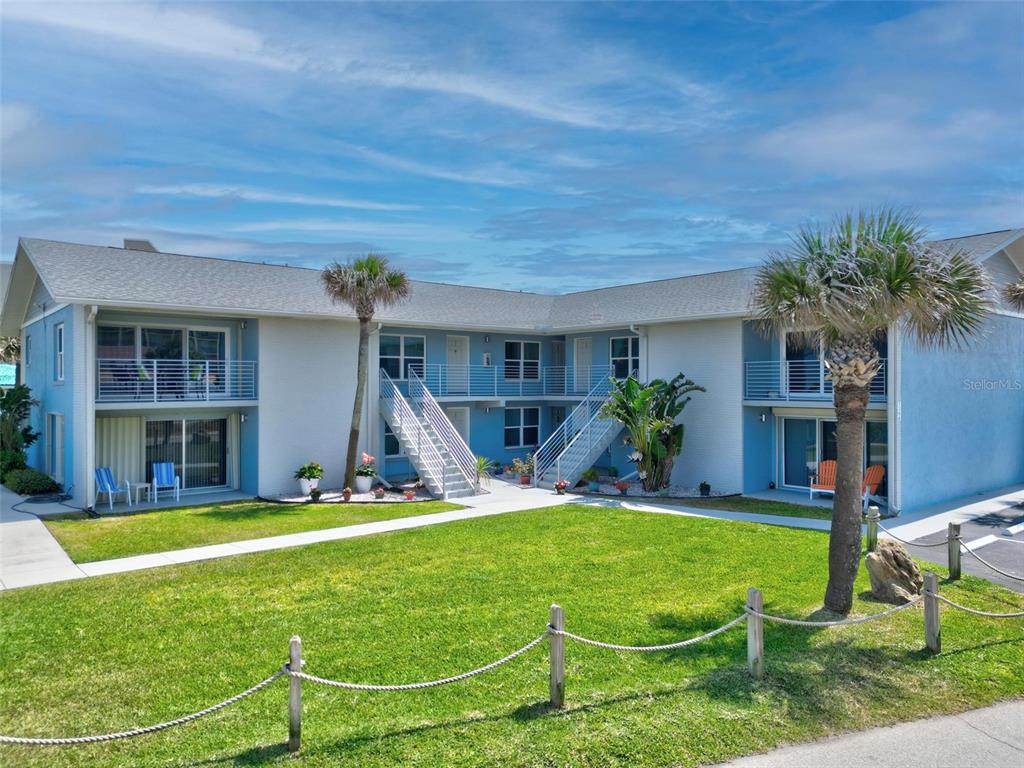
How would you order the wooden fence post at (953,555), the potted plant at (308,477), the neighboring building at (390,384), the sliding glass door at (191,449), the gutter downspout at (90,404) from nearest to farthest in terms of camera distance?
the wooden fence post at (953,555) → the gutter downspout at (90,404) → the neighboring building at (390,384) → the sliding glass door at (191,449) → the potted plant at (308,477)

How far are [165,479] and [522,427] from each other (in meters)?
12.7

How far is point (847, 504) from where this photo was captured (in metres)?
9.17

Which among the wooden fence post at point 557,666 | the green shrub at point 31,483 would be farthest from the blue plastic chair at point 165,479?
the wooden fence post at point 557,666

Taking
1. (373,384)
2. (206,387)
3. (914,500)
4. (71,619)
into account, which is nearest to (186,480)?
(206,387)

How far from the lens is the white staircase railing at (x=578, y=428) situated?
22234mm

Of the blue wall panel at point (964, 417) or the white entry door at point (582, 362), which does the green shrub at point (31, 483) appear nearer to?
the white entry door at point (582, 362)

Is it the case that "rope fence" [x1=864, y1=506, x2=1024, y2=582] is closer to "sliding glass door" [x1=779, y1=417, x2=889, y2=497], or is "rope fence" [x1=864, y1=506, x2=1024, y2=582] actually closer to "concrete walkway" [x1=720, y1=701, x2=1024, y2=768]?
"concrete walkway" [x1=720, y1=701, x2=1024, y2=768]

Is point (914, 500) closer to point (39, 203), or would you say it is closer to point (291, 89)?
point (291, 89)

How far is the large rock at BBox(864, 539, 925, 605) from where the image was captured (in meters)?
9.69

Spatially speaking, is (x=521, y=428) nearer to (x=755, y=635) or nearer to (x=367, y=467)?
(x=367, y=467)

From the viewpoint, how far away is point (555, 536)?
46.1 ft

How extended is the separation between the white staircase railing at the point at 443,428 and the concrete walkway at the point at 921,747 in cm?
1457

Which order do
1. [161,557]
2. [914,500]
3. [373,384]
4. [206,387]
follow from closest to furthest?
[161,557] → [914,500] → [206,387] → [373,384]

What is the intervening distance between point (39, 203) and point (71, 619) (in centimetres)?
1487
